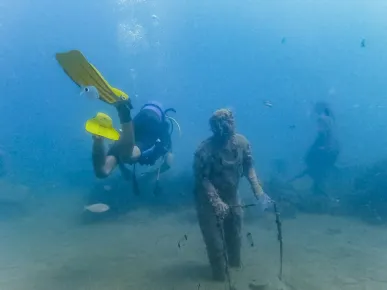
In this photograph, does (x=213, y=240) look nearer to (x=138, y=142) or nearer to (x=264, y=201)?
(x=264, y=201)

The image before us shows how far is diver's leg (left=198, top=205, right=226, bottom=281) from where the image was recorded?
711cm

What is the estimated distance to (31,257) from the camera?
10031 mm

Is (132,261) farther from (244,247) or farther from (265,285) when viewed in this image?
(265,285)

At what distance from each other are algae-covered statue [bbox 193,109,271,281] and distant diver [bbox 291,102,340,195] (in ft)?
23.2

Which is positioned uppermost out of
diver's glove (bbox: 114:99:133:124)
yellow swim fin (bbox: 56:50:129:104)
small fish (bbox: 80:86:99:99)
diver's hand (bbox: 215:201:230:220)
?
yellow swim fin (bbox: 56:50:129:104)

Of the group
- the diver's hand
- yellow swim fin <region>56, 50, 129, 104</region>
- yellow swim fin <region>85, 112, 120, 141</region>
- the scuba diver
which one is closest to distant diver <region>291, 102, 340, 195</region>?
the scuba diver

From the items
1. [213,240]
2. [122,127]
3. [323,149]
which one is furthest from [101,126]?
[323,149]

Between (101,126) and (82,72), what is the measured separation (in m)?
0.89

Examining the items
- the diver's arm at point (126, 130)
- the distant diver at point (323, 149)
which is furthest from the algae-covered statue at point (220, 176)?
the distant diver at point (323, 149)

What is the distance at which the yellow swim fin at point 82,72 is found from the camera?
5.94 meters

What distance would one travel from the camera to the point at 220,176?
7.20 metres

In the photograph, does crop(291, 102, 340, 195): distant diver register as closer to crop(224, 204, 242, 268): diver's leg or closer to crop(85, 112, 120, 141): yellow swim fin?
crop(224, 204, 242, 268): diver's leg

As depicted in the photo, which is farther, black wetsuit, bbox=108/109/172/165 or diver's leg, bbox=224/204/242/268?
black wetsuit, bbox=108/109/172/165

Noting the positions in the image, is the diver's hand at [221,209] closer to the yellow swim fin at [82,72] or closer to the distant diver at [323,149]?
the yellow swim fin at [82,72]
